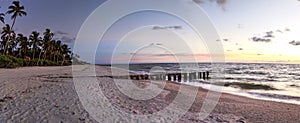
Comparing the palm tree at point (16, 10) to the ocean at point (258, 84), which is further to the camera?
the palm tree at point (16, 10)

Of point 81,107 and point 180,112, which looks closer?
point 81,107

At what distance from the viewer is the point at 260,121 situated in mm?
10414

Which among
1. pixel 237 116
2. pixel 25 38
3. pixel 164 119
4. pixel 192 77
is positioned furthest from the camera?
pixel 25 38

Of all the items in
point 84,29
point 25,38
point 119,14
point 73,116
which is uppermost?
point 25,38

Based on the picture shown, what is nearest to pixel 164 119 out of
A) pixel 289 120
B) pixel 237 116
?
pixel 237 116

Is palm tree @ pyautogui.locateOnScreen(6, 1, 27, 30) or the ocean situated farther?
palm tree @ pyautogui.locateOnScreen(6, 1, 27, 30)

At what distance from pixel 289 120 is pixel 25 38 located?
6602cm

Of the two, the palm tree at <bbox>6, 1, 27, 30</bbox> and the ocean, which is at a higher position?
the palm tree at <bbox>6, 1, 27, 30</bbox>

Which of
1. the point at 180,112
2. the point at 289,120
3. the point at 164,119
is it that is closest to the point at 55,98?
the point at 164,119

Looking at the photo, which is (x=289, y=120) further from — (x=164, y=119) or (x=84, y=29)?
(x=84, y=29)

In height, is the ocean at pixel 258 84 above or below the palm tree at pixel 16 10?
below

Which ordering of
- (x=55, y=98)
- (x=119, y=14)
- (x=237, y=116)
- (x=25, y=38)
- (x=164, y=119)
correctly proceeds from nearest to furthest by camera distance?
(x=164, y=119), (x=55, y=98), (x=237, y=116), (x=119, y=14), (x=25, y=38)

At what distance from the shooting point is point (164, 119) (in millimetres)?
8820

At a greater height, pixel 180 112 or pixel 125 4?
pixel 125 4
